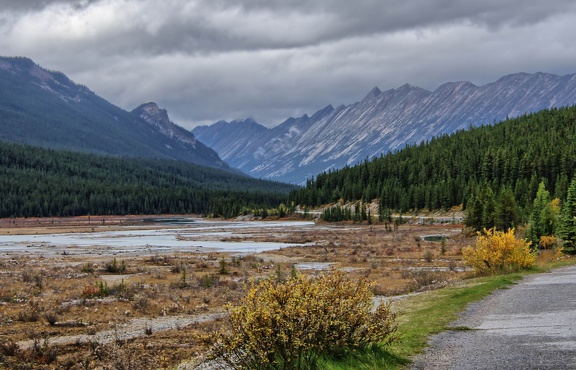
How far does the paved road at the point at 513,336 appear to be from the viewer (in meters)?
9.93

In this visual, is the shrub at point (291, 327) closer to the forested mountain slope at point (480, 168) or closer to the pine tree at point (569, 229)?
the pine tree at point (569, 229)

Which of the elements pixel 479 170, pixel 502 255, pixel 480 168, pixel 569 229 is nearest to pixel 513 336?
pixel 502 255

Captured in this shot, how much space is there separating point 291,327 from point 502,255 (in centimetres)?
2496

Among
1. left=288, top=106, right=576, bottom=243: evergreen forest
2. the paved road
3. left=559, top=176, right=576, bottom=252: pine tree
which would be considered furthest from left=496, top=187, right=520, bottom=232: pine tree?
the paved road

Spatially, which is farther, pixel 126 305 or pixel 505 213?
pixel 505 213

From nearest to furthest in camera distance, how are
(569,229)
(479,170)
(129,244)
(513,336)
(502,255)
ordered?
1. (513,336)
2. (502,255)
3. (569,229)
4. (129,244)
5. (479,170)

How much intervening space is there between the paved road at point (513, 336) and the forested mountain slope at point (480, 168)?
99.7 meters

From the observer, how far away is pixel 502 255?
30.0m

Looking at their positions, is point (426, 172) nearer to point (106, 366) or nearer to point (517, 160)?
point (517, 160)

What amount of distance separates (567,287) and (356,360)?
1483cm

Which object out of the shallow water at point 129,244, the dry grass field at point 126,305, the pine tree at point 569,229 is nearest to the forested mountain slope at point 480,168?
the shallow water at point 129,244

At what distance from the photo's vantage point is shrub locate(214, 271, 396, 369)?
8.92 m

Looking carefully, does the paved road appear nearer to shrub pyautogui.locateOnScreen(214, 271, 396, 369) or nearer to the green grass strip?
the green grass strip

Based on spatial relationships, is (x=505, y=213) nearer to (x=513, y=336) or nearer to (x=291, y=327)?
(x=513, y=336)
